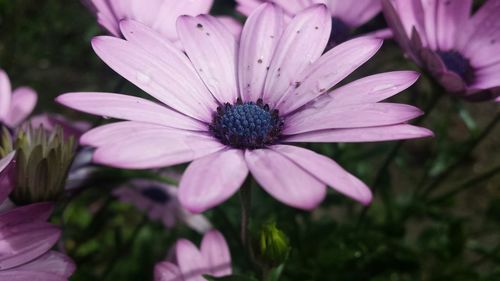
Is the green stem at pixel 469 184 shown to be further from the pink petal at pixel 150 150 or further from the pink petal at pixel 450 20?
the pink petal at pixel 150 150

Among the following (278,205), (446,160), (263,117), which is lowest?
(446,160)

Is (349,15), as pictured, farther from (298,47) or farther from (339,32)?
(298,47)

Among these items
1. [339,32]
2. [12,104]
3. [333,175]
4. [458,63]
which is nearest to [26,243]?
[333,175]

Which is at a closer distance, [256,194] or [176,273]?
[176,273]

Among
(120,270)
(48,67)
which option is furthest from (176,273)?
(48,67)

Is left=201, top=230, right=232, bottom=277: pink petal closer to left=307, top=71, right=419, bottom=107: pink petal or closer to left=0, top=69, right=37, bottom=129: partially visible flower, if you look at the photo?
left=307, top=71, right=419, bottom=107: pink petal

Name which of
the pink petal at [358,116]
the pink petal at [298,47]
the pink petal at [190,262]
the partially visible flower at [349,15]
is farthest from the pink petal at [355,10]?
the pink petal at [190,262]

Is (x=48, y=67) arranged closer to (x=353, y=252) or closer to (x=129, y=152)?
(x=353, y=252)
